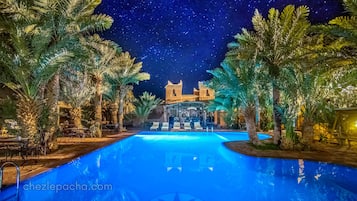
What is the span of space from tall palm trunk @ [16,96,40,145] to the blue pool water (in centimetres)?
191

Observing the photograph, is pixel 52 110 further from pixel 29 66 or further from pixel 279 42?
pixel 279 42

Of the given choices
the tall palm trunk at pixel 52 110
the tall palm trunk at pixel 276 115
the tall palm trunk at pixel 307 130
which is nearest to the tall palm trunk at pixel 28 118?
the tall palm trunk at pixel 52 110

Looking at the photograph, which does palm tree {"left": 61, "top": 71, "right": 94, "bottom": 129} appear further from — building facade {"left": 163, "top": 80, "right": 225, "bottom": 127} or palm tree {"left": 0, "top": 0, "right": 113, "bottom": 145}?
building facade {"left": 163, "top": 80, "right": 225, "bottom": 127}

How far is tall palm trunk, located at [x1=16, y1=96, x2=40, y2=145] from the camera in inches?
348

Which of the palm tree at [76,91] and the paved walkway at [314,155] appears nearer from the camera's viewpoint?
the paved walkway at [314,155]

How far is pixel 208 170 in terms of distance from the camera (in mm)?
8000

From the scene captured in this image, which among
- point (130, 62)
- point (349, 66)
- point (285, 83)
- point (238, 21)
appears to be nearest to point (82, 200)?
point (285, 83)

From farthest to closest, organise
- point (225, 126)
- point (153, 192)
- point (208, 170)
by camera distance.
Result: point (225, 126)
point (208, 170)
point (153, 192)

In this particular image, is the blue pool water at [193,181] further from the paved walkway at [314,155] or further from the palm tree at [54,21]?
the palm tree at [54,21]

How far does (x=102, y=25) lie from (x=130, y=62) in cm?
1067

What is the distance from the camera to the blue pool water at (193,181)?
5414mm

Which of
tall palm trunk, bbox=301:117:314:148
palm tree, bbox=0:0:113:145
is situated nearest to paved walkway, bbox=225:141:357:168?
tall palm trunk, bbox=301:117:314:148

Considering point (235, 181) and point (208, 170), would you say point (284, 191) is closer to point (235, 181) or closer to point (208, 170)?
point (235, 181)

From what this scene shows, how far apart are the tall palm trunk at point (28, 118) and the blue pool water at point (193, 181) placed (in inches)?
75.1
